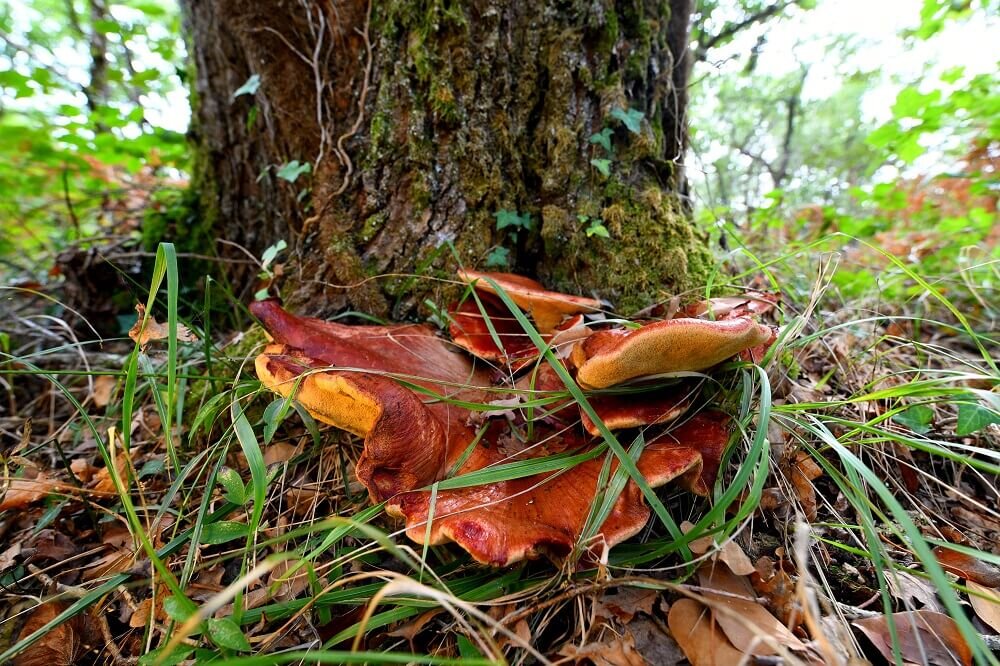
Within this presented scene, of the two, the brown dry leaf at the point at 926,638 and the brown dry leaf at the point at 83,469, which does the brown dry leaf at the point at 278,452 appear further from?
the brown dry leaf at the point at 926,638

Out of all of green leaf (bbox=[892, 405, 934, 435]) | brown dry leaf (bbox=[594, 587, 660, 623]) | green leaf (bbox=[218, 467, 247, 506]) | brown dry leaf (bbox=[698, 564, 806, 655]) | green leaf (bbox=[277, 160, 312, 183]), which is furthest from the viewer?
green leaf (bbox=[277, 160, 312, 183])

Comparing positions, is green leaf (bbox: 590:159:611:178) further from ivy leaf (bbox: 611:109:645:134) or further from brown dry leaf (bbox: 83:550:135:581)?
brown dry leaf (bbox: 83:550:135:581)

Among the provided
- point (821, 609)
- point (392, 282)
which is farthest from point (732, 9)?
point (821, 609)

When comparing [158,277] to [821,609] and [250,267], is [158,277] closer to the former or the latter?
[250,267]

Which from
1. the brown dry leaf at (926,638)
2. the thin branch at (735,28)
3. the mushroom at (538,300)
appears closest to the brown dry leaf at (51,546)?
the mushroom at (538,300)

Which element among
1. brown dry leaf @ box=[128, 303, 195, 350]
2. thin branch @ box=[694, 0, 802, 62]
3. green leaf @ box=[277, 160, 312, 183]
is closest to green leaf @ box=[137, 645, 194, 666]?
brown dry leaf @ box=[128, 303, 195, 350]

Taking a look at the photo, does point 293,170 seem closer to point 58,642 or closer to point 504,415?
point 504,415
